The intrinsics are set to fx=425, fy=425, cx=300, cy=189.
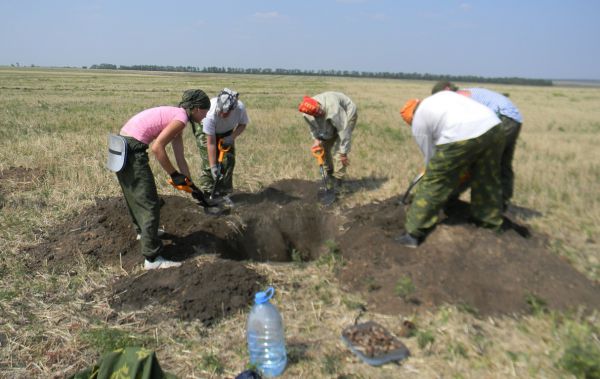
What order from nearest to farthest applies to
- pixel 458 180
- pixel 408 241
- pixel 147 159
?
pixel 147 159 → pixel 458 180 → pixel 408 241

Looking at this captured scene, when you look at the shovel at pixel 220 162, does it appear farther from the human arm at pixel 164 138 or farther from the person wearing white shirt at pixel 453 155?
the person wearing white shirt at pixel 453 155

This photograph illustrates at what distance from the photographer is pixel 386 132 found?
12531mm

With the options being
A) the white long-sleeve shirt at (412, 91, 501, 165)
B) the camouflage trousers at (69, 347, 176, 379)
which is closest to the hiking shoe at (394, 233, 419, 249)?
the white long-sleeve shirt at (412, 91, 501, 165)

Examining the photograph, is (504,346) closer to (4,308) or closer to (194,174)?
(4,308)

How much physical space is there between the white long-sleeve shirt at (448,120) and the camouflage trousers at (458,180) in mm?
68

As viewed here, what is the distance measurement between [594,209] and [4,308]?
A: 7.02m

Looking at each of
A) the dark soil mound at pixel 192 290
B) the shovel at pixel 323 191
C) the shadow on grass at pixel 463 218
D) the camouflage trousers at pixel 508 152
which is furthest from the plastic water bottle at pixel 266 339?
the camouflage trousers at pixel 508 152

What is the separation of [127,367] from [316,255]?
3267 millimetres

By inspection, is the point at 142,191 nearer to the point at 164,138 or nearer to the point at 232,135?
the point at 164,138

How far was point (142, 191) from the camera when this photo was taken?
4066 mm

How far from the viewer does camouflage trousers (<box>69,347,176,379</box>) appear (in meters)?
2.49

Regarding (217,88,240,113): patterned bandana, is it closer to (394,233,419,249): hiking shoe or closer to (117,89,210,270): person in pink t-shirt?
(117,89,210,270): person in pink t-shirt

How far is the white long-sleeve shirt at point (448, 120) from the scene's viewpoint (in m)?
3.89

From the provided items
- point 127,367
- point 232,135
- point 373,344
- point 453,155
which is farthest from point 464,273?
point 232,135
